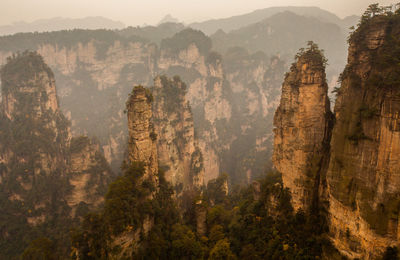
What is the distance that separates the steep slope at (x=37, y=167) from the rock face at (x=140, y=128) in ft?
44.9

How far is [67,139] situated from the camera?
52844 millimetres

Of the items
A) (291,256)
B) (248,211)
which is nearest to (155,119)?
(248,211)

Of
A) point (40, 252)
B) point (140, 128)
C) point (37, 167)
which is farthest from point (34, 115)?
point (140, 128)

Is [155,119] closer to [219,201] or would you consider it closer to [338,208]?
[219,201]

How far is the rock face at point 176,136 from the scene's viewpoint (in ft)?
151

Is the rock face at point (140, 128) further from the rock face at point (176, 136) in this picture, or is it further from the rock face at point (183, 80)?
the rock face at point (183, 80)

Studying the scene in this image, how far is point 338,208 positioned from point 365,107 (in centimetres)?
718

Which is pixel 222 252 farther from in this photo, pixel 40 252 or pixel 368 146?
pixel 40 252

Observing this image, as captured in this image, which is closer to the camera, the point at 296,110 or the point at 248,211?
the point at 296,110

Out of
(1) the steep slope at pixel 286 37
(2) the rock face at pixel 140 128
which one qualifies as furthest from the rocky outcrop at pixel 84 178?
(1) the steep slope at pixel 286 37

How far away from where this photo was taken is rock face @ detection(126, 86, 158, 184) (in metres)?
26.4

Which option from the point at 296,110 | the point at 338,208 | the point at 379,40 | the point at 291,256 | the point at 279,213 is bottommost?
the point at 291,256

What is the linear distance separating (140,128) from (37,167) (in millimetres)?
26388

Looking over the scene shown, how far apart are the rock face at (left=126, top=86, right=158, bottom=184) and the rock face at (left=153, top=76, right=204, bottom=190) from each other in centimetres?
1733
